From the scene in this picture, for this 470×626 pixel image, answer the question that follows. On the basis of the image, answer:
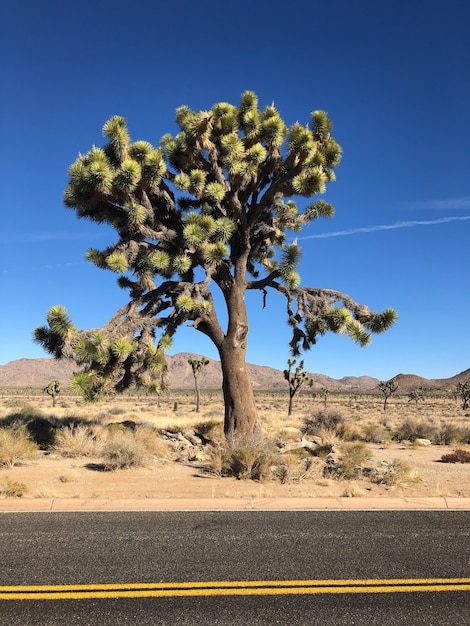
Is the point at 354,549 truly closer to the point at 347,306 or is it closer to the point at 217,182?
the point at 347,306

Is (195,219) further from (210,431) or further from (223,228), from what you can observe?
(210,431)

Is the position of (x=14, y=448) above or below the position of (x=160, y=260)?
below

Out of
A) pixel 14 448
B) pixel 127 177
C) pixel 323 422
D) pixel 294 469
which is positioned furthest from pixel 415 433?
pixel 14 448

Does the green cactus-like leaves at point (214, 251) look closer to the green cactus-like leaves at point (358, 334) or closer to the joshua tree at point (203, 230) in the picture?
the joshua tree at point (203, 230)

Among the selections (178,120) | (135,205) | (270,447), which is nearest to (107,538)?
(270,447)

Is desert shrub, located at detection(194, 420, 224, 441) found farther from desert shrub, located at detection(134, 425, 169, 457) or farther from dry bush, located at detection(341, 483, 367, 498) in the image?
dry bush, located at detection(341, 483, 367, 498)

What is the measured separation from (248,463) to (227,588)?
6284 mm

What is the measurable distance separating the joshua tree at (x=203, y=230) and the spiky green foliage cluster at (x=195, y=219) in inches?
1.4

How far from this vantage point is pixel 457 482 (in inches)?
427

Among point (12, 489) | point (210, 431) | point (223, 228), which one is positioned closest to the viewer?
point (12, 489)

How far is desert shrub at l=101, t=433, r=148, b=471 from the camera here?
1134cm

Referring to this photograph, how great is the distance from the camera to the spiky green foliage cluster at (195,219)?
41.7 feet

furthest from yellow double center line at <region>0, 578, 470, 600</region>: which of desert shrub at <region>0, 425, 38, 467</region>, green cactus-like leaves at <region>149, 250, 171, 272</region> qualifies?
green cactus-like leaves at <region>149, 250, 171, 272</region>

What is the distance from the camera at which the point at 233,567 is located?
4934 millimetres
